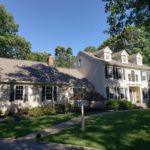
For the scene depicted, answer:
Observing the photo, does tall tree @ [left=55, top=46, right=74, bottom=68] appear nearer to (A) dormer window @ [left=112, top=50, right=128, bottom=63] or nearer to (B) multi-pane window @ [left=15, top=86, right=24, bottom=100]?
(A) dormer window @ [left=112, top=50, right=128, bottom=63]

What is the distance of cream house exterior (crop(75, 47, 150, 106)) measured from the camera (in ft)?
95.1

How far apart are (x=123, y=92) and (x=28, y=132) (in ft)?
69.6

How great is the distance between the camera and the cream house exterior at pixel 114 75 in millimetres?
28984

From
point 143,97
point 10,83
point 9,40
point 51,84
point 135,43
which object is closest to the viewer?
point 10,83

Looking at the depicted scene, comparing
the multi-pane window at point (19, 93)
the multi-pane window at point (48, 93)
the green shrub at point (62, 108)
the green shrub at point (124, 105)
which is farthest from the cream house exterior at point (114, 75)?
the multi-pane window at point (19, 93)

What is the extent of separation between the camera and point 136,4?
1636cm

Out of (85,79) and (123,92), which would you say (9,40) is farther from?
(123,92)

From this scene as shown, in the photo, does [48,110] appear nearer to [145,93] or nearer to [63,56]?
[145,93]

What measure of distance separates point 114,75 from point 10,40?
24.0 m

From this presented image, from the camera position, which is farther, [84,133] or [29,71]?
[29,71]

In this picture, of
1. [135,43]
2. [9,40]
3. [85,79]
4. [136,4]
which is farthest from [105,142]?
[135,43]

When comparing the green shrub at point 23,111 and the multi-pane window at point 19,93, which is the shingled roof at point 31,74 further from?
the green shrub at point 23,111

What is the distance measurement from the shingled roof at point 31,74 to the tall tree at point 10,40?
17441 mm

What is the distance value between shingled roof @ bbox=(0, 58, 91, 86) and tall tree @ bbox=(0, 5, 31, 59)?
687 inches
